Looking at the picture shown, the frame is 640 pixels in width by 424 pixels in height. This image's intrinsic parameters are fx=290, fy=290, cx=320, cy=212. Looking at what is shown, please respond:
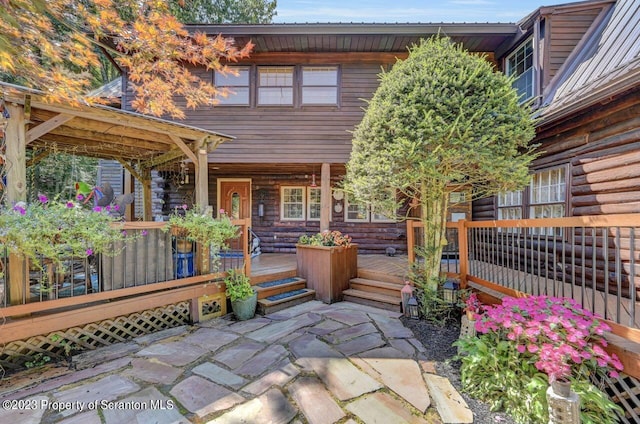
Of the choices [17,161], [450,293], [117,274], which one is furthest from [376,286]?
[17,161]

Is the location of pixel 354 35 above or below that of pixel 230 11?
below

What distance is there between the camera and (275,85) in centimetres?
705

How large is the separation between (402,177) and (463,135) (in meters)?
0.86

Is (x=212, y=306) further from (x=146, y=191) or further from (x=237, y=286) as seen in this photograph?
(x=146, y=191)

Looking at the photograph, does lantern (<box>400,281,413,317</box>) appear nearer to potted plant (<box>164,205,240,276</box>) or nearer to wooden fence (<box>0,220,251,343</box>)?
wooden fence (<box>0,220,251,343</box>)

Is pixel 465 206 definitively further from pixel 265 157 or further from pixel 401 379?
pixel 401 379

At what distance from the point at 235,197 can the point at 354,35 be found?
544cm

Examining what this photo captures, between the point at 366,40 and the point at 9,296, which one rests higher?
the point at 366,40

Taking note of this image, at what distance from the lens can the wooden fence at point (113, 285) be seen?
9.73ft

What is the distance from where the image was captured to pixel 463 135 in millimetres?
3506

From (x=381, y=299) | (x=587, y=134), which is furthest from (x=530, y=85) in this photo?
(x=381, y=299)

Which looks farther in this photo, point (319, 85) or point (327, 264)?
point (319, 85)

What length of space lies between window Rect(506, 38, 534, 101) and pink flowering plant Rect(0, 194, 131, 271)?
750 cm

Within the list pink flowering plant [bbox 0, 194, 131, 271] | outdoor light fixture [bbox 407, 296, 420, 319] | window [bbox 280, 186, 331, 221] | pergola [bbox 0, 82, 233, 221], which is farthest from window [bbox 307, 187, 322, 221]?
pink flowering plant [bbox 0, 194, 131, 271]
